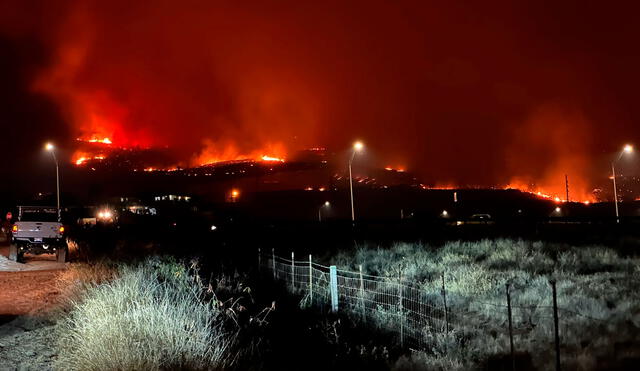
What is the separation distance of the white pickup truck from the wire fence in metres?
13.5

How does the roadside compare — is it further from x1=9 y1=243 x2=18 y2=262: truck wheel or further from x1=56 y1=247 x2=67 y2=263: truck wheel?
x1=9 y1=243 x2=18 y2=262: truck wheel

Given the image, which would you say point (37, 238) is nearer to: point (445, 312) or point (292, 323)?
point (292, 323)

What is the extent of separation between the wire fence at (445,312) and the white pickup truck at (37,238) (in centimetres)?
1350

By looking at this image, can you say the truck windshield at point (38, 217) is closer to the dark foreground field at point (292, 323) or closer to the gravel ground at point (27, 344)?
the dark foreground field at point (292, 323)

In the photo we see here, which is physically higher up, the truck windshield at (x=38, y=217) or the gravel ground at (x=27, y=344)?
the truck windshield at (x=38, y=217)

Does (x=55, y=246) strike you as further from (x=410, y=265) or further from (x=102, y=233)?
(x=410, y=265)

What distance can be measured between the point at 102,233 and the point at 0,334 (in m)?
24.7

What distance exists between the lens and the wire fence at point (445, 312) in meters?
9.66

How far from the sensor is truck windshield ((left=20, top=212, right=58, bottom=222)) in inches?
953

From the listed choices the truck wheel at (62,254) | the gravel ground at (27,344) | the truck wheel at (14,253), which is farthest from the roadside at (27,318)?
the truck wheel at (14,253)

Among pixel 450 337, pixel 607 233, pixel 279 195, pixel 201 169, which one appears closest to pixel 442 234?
pixel 607 233

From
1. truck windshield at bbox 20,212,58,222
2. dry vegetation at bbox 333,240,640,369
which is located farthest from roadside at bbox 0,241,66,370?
dry vegetation at bbox 333,240,640,369

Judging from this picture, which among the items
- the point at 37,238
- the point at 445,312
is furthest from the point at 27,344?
the point at 37,238

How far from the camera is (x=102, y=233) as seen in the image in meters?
33.3
